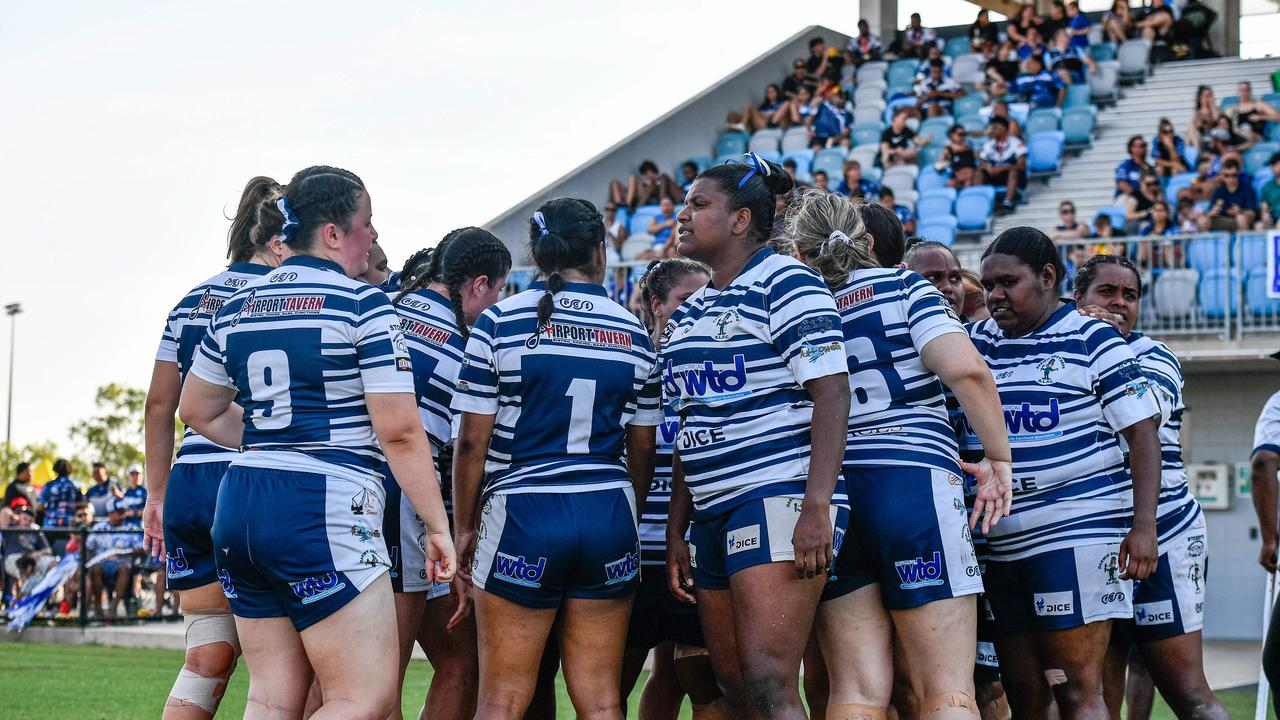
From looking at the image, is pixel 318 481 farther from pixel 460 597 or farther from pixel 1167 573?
pixel 1167 573

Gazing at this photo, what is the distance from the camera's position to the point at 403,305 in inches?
221

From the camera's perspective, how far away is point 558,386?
4.85 m

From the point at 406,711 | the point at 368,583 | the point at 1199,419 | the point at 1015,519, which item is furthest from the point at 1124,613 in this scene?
the point at 1199,419

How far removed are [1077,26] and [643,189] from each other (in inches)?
263

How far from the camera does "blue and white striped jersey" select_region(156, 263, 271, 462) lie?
519 centimetres

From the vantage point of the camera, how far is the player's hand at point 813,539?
14.2 ft

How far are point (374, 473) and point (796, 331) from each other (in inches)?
53.4

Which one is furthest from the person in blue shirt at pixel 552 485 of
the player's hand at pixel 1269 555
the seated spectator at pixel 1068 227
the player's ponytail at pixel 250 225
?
the seated spectator at pixel 1068 227

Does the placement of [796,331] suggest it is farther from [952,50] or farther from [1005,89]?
[952,50]

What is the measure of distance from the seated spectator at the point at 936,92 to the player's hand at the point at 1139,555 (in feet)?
52.2

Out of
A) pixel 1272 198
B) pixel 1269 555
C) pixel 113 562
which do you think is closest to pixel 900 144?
pixel 1272 198

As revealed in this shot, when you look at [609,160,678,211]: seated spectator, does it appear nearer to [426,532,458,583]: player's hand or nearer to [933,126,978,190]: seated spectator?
[933,126,978,190]: seated spectator

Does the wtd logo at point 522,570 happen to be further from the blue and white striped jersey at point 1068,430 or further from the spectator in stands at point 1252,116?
the spectator in stands at point 1252,116

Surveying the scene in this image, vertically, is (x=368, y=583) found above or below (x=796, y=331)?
below
